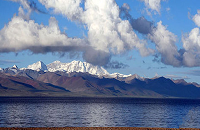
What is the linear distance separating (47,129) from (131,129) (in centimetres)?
2048

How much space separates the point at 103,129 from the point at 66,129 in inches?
353

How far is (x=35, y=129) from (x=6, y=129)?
673 cm

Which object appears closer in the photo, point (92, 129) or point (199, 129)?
point (92, 129)

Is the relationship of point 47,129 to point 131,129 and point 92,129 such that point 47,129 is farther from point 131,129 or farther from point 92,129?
point 131,129

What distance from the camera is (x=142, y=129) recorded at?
83875mm

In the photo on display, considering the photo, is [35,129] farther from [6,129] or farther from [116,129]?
[116,129]

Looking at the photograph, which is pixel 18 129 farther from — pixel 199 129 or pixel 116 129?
pixel 199 129

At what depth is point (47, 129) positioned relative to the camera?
262ft

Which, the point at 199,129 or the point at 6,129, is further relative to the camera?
the point at 199,129

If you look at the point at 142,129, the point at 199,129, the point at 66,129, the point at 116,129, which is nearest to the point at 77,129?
the point at 66,129

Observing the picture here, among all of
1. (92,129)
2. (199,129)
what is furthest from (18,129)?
(199,129)

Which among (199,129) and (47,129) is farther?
(199,129)

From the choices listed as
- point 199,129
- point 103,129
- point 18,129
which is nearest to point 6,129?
point 18,129

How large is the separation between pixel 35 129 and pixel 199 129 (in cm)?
4248
